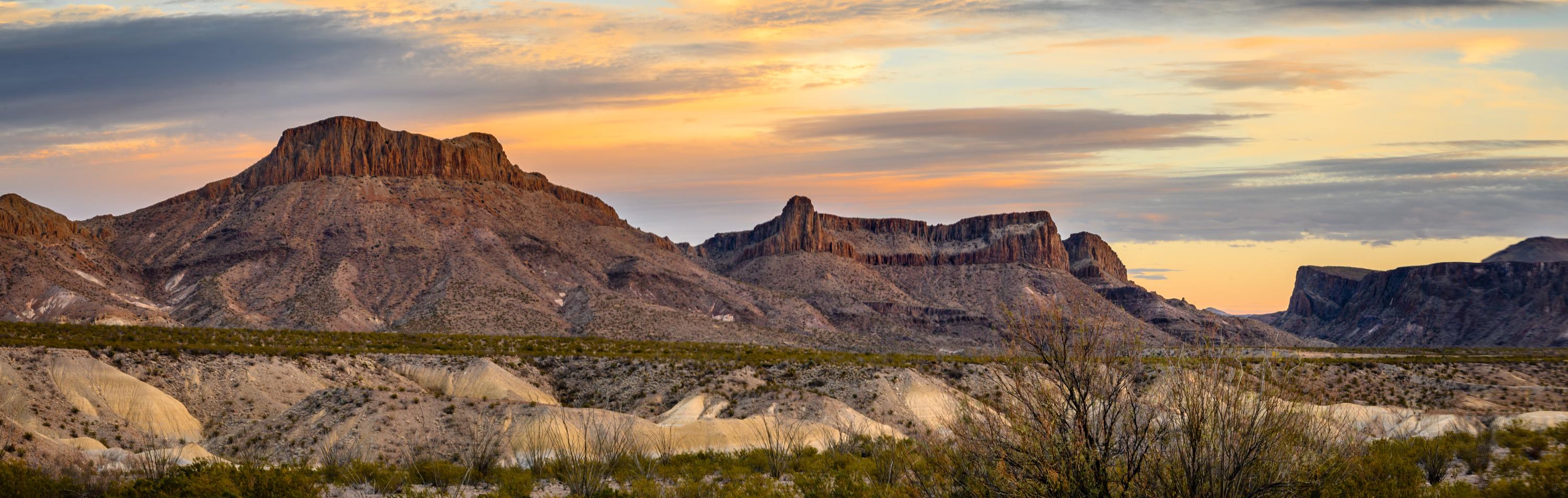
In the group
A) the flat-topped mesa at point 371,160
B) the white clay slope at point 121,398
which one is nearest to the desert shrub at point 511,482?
the white clay slope at point 121,398

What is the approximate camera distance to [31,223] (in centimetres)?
12144

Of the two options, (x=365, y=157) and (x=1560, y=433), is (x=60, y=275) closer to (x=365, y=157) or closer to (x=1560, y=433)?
(x=365, y=157)

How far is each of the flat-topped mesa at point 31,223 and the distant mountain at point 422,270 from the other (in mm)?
263

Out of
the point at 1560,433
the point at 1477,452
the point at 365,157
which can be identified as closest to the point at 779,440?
the point at 1477,452

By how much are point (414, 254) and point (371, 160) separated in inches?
1370

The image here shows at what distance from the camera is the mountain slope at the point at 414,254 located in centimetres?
11450

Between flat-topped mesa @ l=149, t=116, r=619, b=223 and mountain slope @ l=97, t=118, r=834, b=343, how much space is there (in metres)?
0.25

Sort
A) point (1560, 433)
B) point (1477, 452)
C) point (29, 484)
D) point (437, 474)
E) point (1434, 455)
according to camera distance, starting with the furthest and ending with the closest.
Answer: point (1560, 433), point (1477, 452), point (1434, 455), point (437, 474), point (29, 484)

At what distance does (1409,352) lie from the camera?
12456 centimetres

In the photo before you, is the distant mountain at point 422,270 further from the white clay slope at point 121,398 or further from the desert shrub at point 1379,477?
the desert shrub at point 1379,477

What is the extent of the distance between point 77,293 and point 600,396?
77320 mm

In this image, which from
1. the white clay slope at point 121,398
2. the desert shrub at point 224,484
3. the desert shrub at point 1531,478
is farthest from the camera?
the white clay slope at point 121,398

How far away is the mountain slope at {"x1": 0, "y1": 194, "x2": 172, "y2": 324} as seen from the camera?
104125 mm

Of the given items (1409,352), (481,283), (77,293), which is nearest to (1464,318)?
(1409,352)
